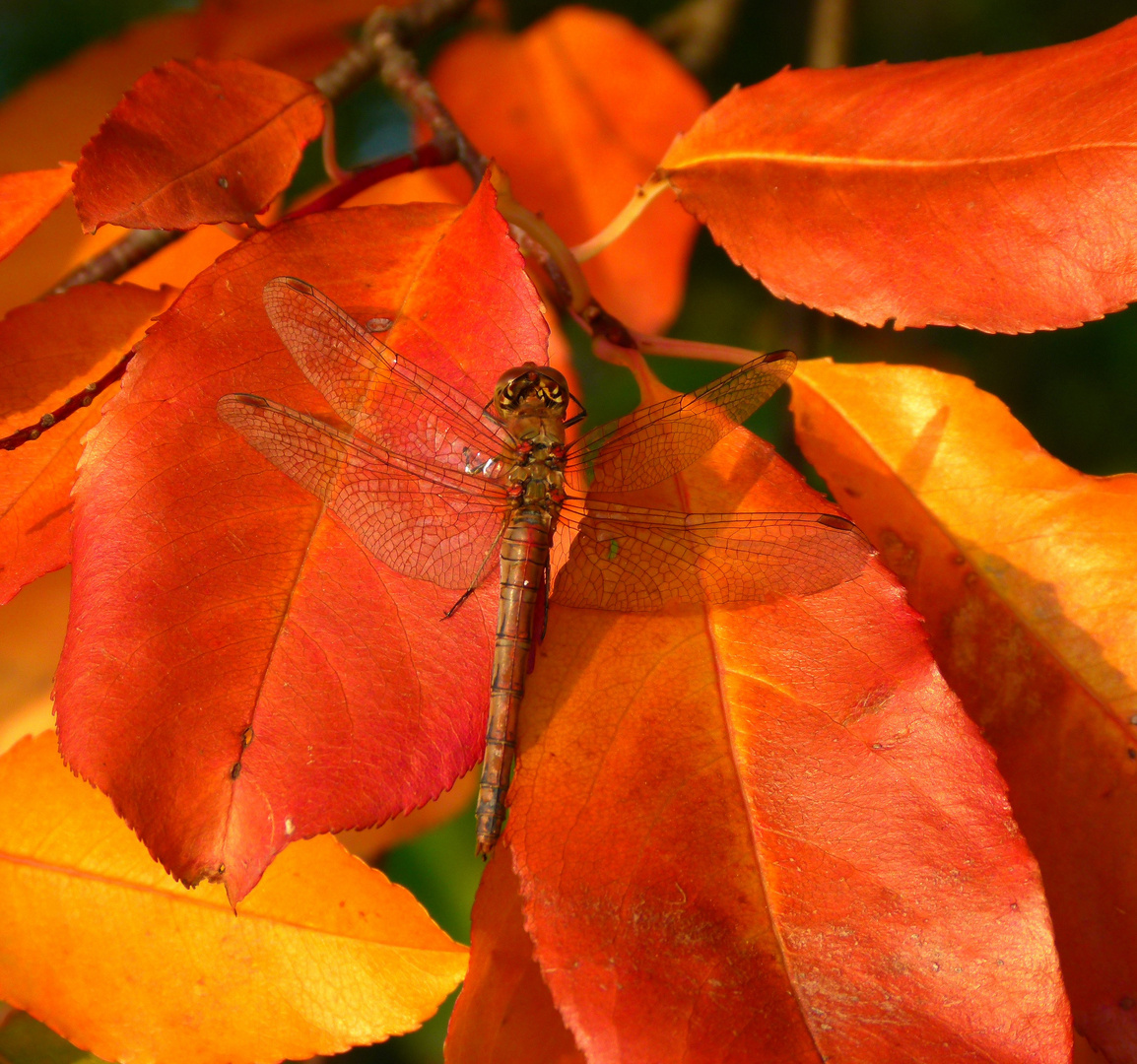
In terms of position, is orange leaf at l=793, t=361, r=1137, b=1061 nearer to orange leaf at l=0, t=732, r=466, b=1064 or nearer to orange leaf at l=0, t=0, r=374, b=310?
orange leaf at l=0, t=732, r=466, b=1064

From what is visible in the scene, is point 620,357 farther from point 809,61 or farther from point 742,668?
point 809,61

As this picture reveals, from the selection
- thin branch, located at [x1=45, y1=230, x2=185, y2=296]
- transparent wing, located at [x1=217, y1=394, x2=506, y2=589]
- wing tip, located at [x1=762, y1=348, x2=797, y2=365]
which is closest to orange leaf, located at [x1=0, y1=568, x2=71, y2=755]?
thin branch, located at [x1=45, y1=230, x2=185, y2=296]

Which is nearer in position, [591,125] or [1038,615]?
[1038,615]

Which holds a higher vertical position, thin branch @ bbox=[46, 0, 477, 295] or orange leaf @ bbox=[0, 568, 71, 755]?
thin branch @ bbox=[46, 0, 477, 295]

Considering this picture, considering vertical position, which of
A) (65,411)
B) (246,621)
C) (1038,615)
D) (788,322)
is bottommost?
(788,322)

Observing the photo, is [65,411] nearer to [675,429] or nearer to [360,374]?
[360,374]

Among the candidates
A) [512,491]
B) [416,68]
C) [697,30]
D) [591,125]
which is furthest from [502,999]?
[697,30]
